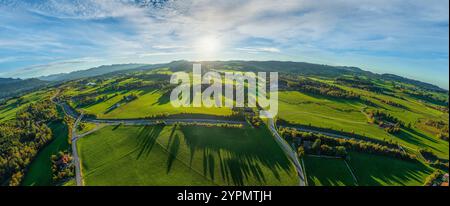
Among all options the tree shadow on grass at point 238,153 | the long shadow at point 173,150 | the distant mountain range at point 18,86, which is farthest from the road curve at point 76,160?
the distant mountain range at point 18,86

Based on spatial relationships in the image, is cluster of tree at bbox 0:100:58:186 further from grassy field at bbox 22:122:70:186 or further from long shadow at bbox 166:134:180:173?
long shadow at bbox 166:134:180:173

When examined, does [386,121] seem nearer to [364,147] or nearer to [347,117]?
[347,117]

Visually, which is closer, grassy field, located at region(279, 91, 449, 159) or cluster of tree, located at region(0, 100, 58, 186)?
cluster of tree, located at region(0, 100, 58, 186)

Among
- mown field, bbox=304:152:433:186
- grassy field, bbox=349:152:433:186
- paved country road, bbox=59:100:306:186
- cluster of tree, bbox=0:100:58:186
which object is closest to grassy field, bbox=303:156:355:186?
mown field, bbox=304:152:433:186

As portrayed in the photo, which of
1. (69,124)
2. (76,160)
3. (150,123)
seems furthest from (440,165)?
(69,124)

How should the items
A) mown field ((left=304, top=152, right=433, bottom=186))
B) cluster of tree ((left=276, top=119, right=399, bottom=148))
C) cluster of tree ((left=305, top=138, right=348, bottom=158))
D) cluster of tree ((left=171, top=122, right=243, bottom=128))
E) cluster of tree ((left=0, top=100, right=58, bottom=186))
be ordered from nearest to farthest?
1. cluster of tree ((left=0, top=100, right=58, bottom=186))
2. mown field ((left=304, top=152, right=433, bottom=186))
3. cluster of tree ((left=305, top=138, right=348, bottom=158))
4. cluster of tree ((left=276, top=119, right=399, bottom=148))
5. cluster of tree ((left=171, top=122, right=243, bottom=128))
